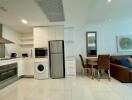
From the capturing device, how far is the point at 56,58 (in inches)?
251

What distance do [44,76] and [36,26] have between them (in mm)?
2286

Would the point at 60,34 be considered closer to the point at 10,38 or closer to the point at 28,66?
the point at 28,66

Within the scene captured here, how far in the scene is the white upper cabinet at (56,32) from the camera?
21.0 feet

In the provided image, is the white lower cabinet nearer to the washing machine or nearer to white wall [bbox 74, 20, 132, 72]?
the washing machine

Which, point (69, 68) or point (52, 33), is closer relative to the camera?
point (52, 33)

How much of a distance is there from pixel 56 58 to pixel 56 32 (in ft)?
3.90

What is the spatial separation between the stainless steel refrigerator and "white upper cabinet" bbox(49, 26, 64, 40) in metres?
0.18

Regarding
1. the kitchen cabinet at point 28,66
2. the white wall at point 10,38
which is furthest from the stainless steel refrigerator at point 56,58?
the white wall at point 10,38

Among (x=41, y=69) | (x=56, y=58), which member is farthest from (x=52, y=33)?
(x=41, y=69)

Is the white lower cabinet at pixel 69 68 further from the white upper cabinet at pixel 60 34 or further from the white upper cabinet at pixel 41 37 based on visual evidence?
the white upper cabinet at pixel 41 37

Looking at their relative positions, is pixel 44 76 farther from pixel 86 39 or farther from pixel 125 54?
pixel 125 54

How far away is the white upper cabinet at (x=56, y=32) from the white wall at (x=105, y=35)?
1415mm

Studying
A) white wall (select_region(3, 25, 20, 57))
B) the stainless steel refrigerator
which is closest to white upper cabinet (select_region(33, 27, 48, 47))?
the stainless steel refrigerator

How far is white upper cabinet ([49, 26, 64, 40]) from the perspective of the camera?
6410 mm
